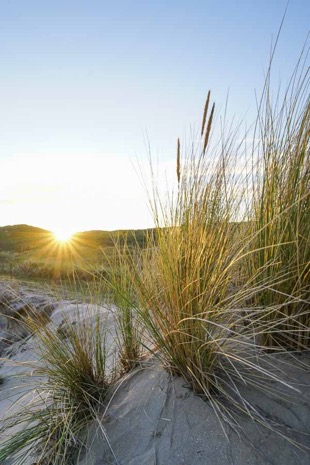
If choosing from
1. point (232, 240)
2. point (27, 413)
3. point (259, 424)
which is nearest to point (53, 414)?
point (27, 413)

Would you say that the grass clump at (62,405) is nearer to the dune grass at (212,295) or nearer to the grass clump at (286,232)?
the dune grass at (212,295)

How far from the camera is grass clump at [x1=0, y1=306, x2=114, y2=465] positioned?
185cm

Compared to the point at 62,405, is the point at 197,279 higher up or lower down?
higher up

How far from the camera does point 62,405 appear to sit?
2.04 meters

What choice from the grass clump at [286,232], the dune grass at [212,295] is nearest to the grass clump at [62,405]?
the dune grass at [212,295]

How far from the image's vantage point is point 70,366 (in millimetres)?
2098

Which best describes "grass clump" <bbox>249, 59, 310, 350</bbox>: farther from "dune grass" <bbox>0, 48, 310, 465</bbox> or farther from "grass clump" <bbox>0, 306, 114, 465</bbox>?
"grass clump" <bbox>0, 306, 114, 465</bbox>

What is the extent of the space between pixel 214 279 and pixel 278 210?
0.48m

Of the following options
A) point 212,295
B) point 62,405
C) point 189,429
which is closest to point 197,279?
point 212,295

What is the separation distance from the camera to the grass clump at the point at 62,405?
1.85 m

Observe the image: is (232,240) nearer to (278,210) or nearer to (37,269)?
(278,210)

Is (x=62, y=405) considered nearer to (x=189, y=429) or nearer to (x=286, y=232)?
(x=189, y=429)

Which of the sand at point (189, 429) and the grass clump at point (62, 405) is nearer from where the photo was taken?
the sand at point (189, 429)

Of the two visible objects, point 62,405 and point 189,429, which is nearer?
point 189,429
